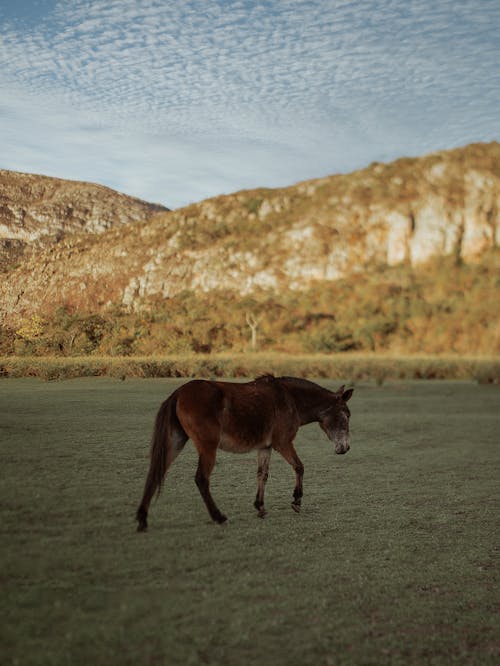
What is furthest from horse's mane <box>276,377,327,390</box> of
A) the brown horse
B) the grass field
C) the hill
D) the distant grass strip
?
the hill

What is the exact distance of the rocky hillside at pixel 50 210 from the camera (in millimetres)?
45375

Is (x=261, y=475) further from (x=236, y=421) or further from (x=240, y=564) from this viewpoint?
(x=240, y=564)

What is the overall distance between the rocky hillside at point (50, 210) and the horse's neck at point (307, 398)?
1384 inches

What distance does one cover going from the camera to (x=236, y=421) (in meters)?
4.92

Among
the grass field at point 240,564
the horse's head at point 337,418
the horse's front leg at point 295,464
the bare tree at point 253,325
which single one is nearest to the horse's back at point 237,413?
the horse's front leg at point 295,464

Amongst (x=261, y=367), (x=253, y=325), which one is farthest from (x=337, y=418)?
(x=253, y=325)

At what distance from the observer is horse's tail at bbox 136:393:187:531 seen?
14.7 ft

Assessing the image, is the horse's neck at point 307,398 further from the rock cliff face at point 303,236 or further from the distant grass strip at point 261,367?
the rock cliff face at point 303,236

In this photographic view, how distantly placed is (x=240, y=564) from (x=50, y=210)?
50.9 metres

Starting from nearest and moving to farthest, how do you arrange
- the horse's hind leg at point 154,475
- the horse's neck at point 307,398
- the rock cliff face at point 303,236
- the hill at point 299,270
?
the horse's hind leg at point 154,475 < the horse's neck at point 307,398 < the hill at point 299,270 < the rock cliff face at point 303,236

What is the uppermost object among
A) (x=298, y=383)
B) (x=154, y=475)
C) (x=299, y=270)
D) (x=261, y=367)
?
(x=299, y=270)

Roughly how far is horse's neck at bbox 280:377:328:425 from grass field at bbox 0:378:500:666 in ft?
2.80

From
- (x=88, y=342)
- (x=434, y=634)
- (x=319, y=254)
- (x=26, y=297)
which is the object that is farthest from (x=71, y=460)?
(x=319, y=254)

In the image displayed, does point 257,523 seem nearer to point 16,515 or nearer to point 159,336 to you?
point 16,515
